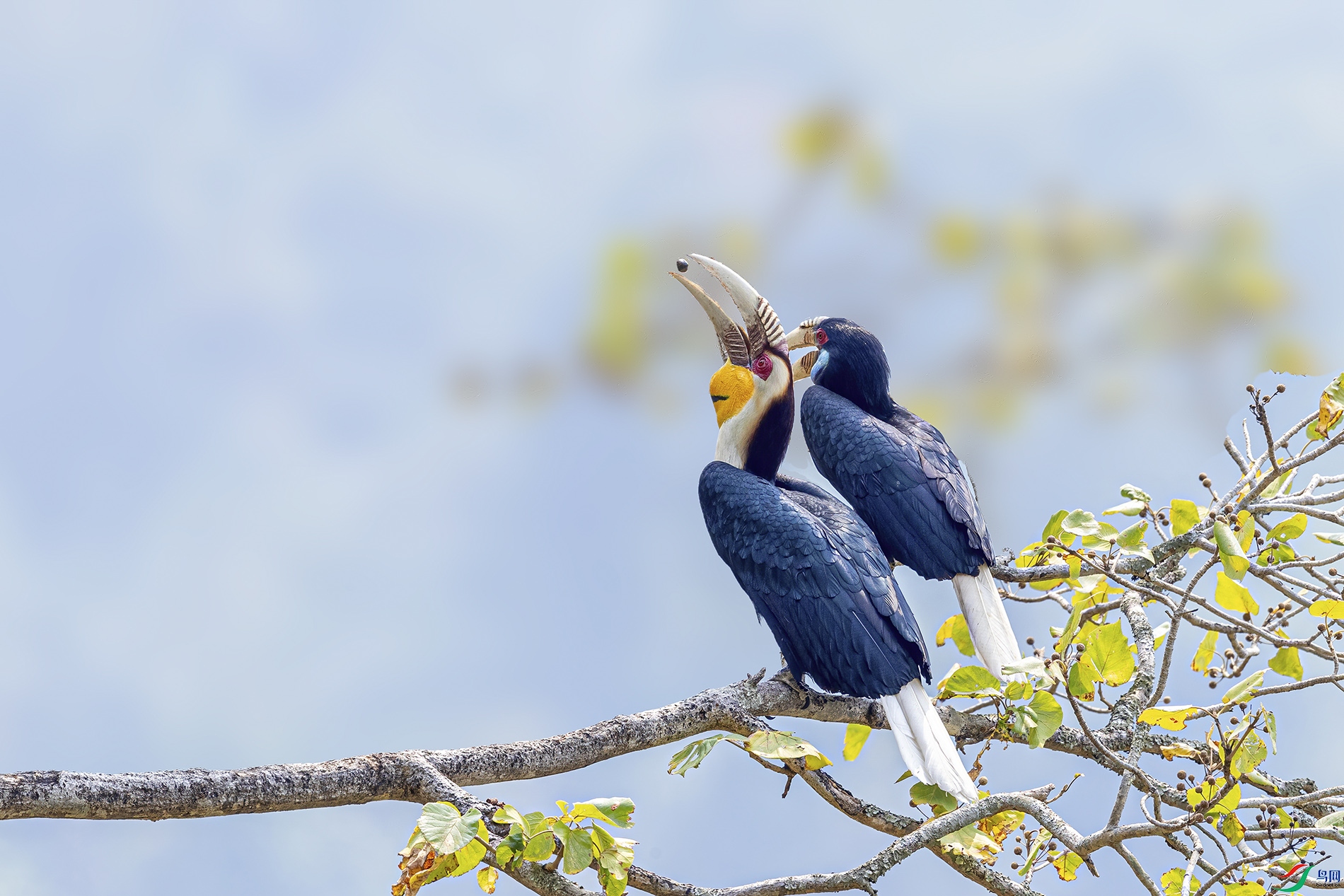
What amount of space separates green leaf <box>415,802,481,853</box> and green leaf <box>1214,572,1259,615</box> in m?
2.03

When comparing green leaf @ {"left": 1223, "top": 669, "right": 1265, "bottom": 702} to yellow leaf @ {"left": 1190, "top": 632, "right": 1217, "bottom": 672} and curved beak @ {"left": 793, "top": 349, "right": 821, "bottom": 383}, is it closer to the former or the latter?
yellow leaf @ {"left": 1190, "top": 632, "right": 1217, "bottom": 672}

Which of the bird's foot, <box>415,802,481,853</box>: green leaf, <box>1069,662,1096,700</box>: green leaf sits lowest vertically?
<box>415,802,481,853</box>: green leaf

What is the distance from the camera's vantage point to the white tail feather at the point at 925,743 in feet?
9.63

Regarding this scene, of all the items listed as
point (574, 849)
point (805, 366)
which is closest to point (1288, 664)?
point (805, 366)

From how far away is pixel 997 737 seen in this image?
3338mm

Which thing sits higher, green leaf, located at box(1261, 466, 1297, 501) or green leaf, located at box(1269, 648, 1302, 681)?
green leaf, located at box(1261, 466, 1297, 501)

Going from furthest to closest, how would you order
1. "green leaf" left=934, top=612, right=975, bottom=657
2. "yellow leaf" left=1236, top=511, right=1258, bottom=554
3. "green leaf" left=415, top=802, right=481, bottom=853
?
"green leaf" left=934, top=612, right=975, bottom=657 < "yellow leaf" left=1236, top=511, right=1258, bottom=554 < "green leaf" left=415, top=802, right=481, bottom=853

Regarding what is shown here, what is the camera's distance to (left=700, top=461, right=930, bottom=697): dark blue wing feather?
124 inches

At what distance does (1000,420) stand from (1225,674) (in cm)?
130

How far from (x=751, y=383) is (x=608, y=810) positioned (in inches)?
60.2

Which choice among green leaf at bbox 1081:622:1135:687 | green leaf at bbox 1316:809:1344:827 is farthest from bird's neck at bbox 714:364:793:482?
green leaf at bbox 1316:809:1344:827

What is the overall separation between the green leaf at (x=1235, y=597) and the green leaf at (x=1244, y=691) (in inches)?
10.9

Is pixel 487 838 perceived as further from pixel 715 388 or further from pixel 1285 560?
pixel 1285 560

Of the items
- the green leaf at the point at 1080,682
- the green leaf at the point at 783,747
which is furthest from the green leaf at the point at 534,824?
the green leaf at the point at 1080,682
